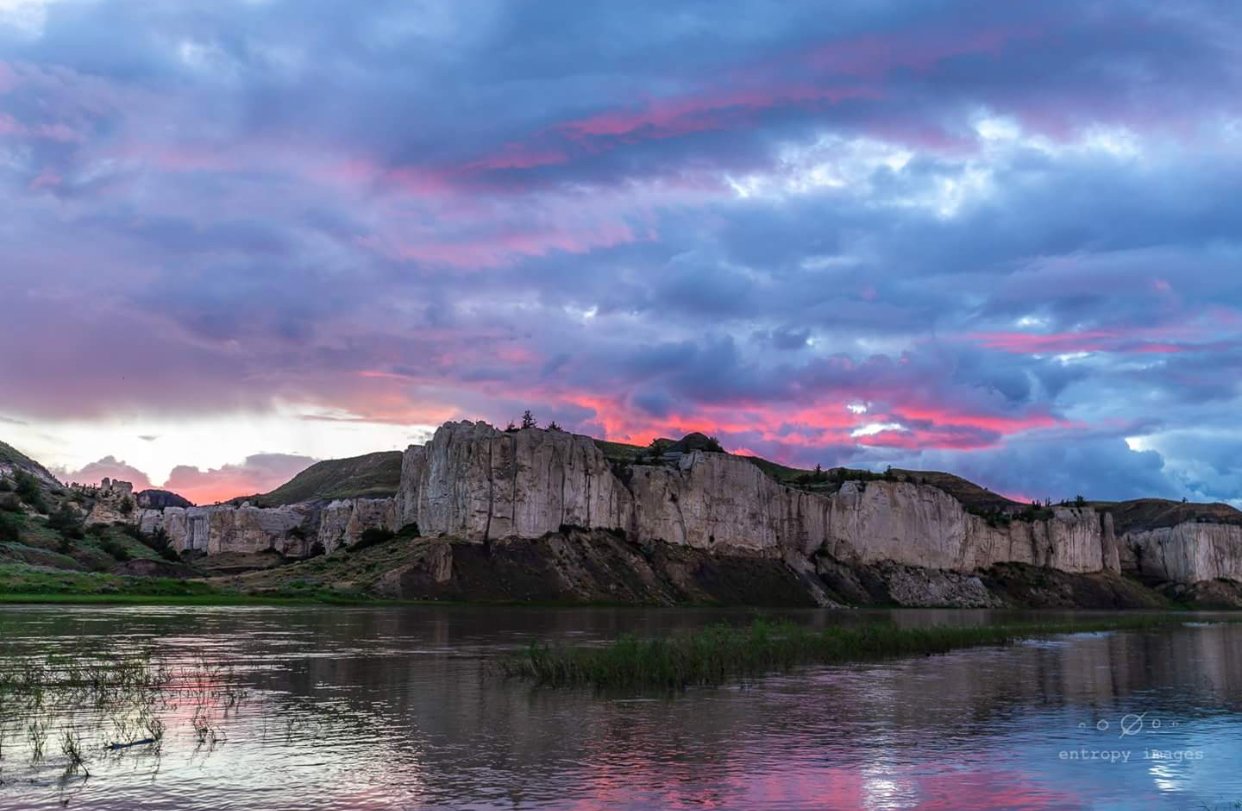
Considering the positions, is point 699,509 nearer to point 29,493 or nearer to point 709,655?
point 29,493

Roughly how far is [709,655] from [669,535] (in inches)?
4765

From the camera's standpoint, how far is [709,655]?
34.2m

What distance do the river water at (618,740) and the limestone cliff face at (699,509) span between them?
101870mm

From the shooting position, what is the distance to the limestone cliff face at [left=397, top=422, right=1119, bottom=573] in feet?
462

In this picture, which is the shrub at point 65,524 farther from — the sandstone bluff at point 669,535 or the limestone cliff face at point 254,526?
the limestone cliff face at point 254,526

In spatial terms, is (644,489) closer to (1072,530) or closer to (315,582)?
(315,582)

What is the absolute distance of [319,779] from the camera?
16406mm

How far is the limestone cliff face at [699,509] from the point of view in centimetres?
14088

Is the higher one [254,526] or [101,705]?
[254,526]

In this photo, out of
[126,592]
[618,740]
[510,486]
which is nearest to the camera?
[618,740]

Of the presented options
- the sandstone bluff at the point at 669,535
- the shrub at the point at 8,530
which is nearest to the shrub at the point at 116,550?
the shrub at the point at 8,530

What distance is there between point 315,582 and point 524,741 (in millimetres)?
103663

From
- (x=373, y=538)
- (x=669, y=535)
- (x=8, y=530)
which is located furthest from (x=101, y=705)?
(x=669, y=535)

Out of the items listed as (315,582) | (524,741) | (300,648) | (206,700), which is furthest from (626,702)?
(315,582)
